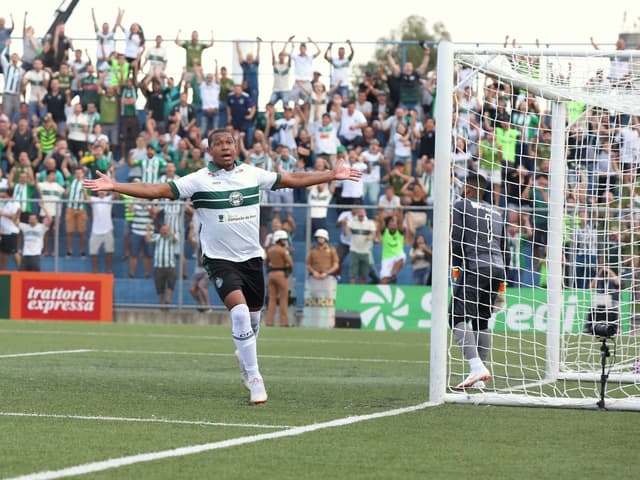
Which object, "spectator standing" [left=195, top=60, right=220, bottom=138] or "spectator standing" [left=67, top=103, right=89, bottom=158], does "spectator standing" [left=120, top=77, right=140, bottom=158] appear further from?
"spectator standing" [left=195, top=60, right=220, bottom=138]

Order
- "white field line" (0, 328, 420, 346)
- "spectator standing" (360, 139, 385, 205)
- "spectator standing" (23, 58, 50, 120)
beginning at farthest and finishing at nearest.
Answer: "spectator standing" (23, 58, 50, 120)
"spectator standing" (360, 139, 385, 205)
"white field line" (0, 328, 420, 346)

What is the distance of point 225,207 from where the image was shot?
10.4m

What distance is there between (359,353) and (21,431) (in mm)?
9814

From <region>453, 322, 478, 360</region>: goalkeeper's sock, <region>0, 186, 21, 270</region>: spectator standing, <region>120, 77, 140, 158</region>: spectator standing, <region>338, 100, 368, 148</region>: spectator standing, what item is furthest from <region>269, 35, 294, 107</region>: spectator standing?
<region>453, 322, 478, 360</region>: goalkeeper's sock

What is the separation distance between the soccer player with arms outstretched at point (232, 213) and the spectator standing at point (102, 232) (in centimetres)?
1621

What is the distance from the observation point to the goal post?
10.5 m

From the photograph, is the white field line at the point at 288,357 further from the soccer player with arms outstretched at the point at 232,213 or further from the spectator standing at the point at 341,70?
the spectator standing at the point at 341,70

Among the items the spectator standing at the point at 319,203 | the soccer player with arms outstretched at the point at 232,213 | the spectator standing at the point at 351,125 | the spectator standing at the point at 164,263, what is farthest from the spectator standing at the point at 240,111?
the soccer player with arms outstretched at the point at 232,213

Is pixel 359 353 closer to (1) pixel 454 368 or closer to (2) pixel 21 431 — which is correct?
(1) pixel 454 368

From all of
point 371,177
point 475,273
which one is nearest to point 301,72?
point 371,177

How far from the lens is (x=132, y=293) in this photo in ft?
87.0

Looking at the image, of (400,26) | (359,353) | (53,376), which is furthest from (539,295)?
(400,26)

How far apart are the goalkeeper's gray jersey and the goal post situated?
0.35 metres

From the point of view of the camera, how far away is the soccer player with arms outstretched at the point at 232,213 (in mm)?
10352
